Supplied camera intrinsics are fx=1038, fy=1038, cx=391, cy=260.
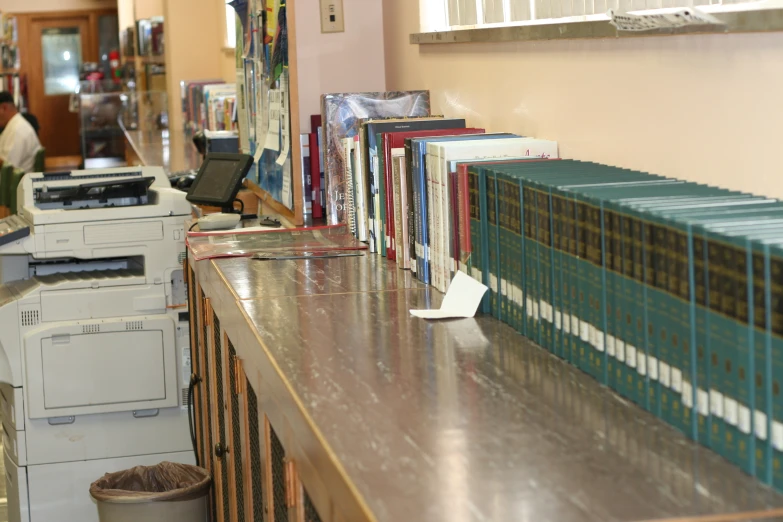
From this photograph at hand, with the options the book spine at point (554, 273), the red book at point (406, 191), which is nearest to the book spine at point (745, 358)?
the book spine at point (554, 273)

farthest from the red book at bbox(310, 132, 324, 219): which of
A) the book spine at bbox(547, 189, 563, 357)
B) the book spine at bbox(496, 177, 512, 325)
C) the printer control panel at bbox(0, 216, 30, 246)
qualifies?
the book spine at bbox(547, 189, 563, 357)

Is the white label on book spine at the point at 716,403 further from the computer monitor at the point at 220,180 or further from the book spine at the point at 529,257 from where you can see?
the computer monitor at the point at 220,180

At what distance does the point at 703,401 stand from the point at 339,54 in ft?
8.05

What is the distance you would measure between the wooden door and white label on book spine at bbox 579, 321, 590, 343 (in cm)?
1397

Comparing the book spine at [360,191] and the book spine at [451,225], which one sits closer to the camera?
the book spine at [451,225]

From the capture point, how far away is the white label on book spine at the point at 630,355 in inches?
54.6

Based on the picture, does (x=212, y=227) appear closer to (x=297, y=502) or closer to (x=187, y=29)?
(x=297, y=502)

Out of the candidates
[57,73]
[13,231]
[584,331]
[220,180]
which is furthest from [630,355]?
[57,73]

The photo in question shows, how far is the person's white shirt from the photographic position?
927cm

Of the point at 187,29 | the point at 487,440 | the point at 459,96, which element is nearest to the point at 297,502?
the point at 487,440

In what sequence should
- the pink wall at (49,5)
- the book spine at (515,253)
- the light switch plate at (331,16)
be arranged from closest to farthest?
the book spine at (515,253) < the light switch plate at (331,16) < the pink wall at (49,5)

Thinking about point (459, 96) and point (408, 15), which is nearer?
point (459, 96)

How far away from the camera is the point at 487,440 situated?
126 cm

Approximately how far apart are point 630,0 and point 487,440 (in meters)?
0.98
